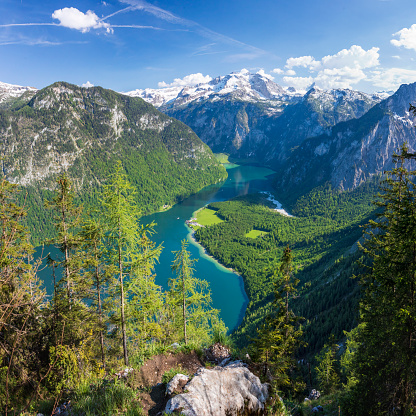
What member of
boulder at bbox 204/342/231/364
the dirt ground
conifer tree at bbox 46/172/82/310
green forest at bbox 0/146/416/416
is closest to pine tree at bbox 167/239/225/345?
green forest at bbox 0/146/416/416

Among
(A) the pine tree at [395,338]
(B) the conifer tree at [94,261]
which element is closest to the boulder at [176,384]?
(B) the conifer tree at [94,261]

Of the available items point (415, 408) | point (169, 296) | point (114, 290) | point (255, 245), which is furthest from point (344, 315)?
point (255, 245)

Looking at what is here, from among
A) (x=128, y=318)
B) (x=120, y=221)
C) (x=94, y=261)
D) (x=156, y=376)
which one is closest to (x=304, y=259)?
(x=128, y=318)

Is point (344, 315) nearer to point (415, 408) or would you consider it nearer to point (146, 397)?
point (415, 408)

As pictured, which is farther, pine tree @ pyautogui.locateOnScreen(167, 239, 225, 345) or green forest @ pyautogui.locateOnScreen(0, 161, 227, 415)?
pine tree @ pyautogui.locateOnScreen(167, 239, 225, 345)

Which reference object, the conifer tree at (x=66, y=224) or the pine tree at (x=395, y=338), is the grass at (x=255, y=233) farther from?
the pine tree at (x=395, y=338)

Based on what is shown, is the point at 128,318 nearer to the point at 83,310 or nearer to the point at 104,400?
the point at 83,310

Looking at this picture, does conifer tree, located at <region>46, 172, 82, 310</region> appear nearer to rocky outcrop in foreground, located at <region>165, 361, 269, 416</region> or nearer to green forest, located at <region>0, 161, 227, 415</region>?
green forest, located at <region>0, 161, 227, 415</region>
